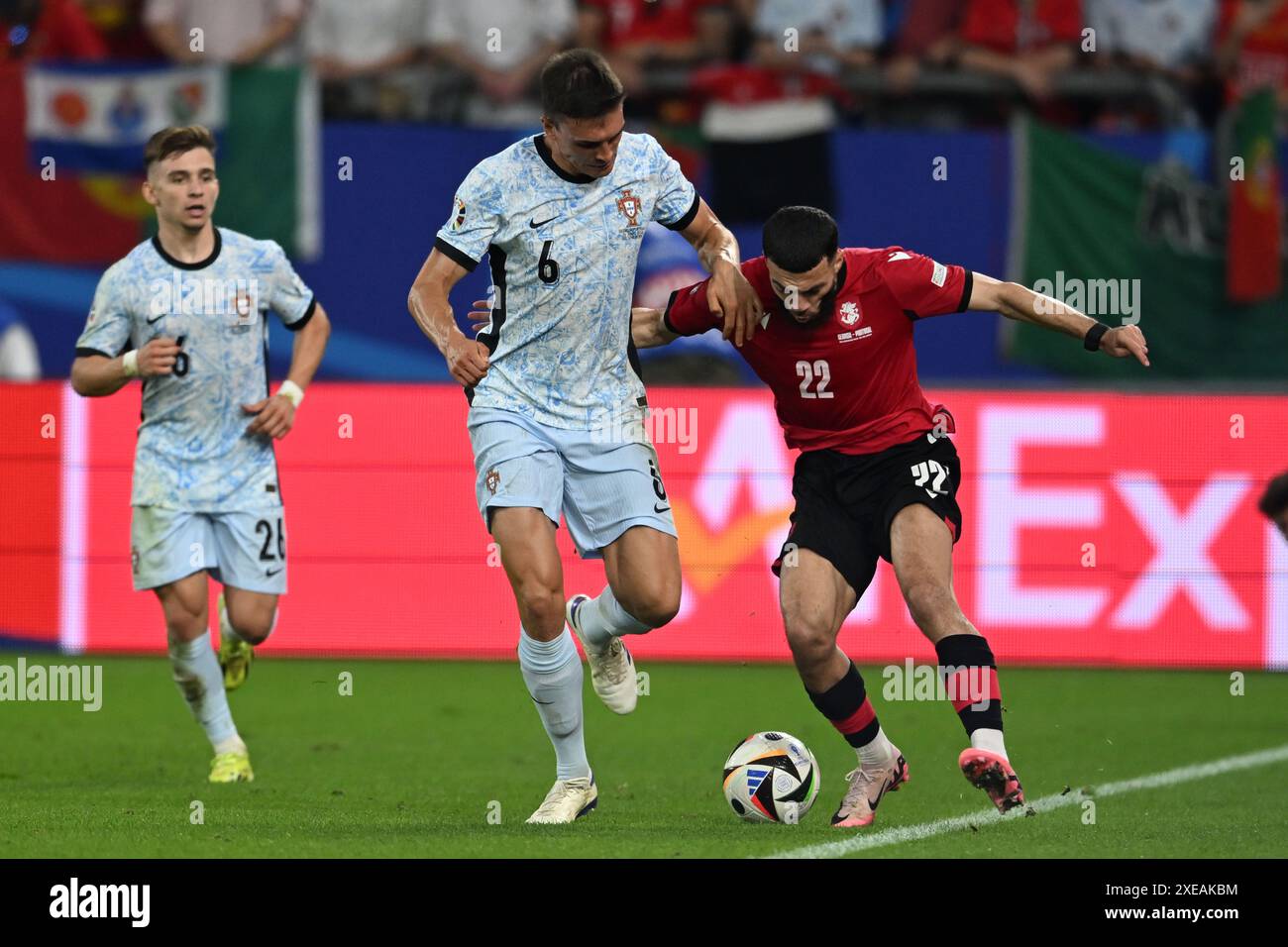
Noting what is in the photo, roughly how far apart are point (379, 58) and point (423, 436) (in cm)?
403

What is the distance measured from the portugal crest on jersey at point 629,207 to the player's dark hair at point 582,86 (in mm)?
428

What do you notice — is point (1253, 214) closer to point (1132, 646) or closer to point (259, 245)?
point (1132, 646)

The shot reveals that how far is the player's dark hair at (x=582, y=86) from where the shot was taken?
698 cm

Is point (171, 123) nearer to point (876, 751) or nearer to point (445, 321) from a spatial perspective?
point (445, 321)

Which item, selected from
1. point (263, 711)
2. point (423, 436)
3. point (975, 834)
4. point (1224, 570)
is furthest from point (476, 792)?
point (1224, 570)

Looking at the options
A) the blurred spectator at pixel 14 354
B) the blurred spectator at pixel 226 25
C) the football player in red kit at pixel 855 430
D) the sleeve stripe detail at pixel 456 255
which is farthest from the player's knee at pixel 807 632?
the blurred spectator at pixel 226 25

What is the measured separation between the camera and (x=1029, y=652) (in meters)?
12.1

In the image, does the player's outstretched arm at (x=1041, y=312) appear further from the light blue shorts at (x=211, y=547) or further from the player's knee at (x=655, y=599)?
the light blue shorts at (x=211, y=547)

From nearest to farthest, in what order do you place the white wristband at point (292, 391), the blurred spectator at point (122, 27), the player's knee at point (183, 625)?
the player's knee at point (183, 625)
the white wristband at point (292, 391)
the blurred spectator at point (122, 27)

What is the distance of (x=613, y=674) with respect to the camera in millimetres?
8070

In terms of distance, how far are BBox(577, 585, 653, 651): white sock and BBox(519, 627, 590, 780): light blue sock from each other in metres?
0.25

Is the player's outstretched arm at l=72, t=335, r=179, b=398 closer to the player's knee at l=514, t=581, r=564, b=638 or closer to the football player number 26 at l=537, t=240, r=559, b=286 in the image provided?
the football player number 26 at l=537, t=240, r=559, b=286

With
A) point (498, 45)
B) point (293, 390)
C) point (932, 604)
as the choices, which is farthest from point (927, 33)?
point (932, 604)

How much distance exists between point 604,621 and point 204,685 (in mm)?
1998
